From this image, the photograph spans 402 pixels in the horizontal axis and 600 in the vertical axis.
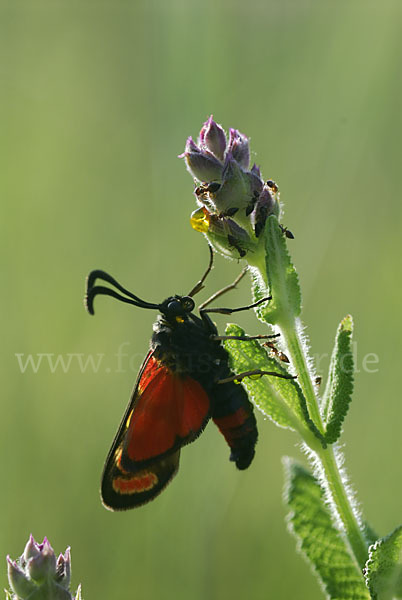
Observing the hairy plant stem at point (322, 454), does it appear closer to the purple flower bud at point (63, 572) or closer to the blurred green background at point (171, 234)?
the purple flower bud at point (63, 572)

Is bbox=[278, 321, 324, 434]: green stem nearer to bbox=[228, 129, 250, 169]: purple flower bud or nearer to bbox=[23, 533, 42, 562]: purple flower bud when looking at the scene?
bbox=[228, 129, 250, 169]: purple flower bud

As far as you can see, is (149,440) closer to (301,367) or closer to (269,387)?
(269,387)

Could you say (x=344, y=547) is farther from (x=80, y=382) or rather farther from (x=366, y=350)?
(x=80, y=382)

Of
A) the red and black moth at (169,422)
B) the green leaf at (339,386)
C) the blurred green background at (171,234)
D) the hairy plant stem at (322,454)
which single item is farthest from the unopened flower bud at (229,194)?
the blurred green background at (171,234)

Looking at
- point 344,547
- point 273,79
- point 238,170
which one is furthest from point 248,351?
point 273,79

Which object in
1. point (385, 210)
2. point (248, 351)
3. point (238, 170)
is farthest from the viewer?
point (385, 210)
